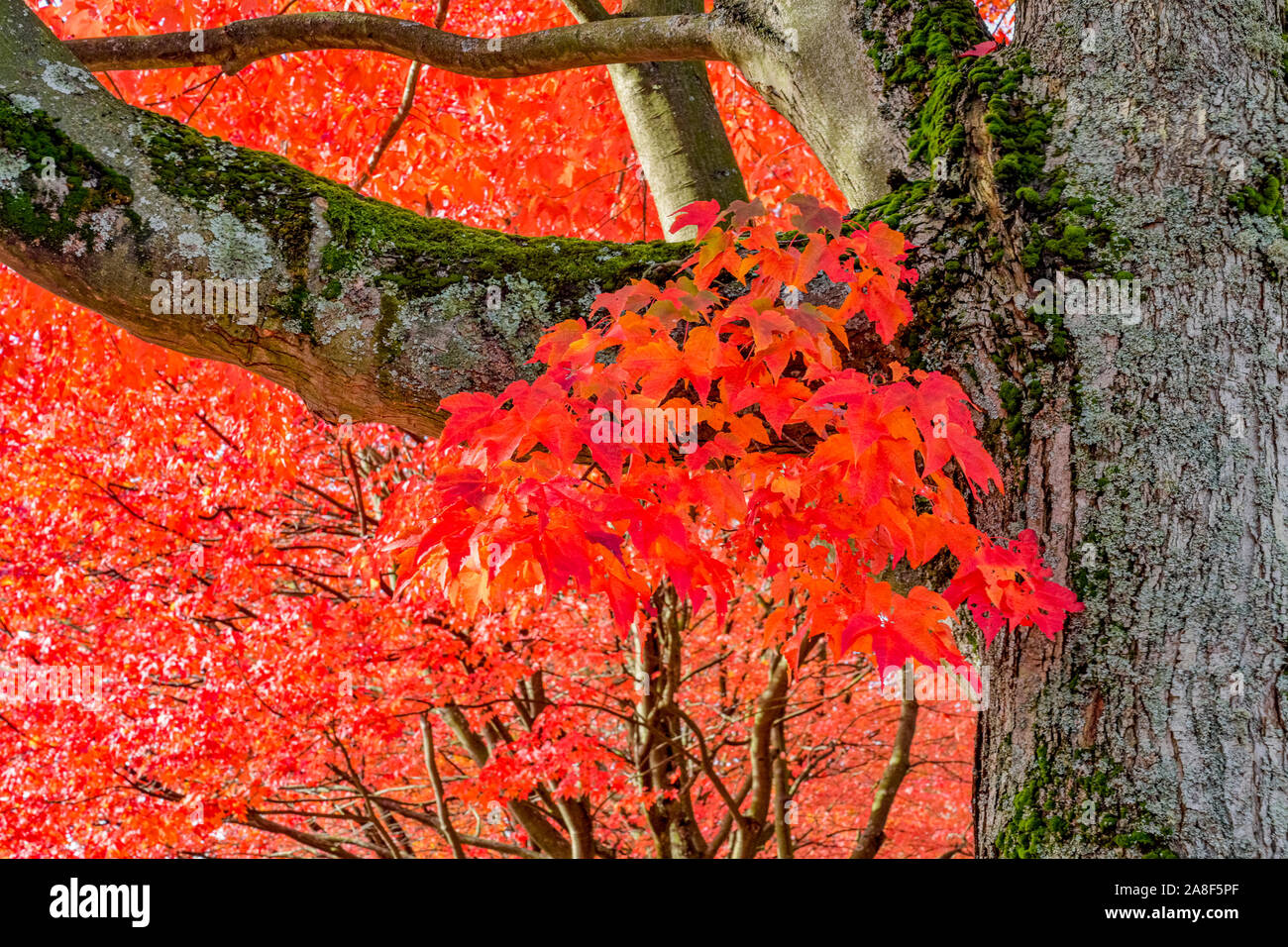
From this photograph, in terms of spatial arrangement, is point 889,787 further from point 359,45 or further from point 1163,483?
point 359,45

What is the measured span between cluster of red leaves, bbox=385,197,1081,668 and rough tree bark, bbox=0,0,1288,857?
201 millimetres

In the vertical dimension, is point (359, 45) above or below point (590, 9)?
below

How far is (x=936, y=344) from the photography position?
2.00m

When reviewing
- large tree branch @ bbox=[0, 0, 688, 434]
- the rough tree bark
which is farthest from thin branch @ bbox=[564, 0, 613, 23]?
large tree branch @ bbox=[0, 0, 688, 434]

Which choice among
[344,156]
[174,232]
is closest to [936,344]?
[174,232]

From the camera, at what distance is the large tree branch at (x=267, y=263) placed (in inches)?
82.7

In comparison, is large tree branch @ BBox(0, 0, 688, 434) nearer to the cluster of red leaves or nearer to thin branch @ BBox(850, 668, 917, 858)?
the cluster of red leaves

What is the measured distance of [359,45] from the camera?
305 cm

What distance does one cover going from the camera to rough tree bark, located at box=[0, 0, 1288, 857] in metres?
1.74

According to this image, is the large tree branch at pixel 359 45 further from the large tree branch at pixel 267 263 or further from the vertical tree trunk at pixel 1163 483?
the vertical tree trunk at pixel 1163 483

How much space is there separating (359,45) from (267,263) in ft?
4.22

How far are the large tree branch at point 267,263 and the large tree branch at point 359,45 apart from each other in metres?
0.78

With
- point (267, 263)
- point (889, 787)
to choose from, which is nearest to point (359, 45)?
point (267, 263)
